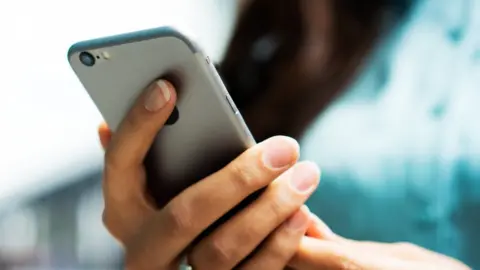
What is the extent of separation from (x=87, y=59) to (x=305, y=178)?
17cm

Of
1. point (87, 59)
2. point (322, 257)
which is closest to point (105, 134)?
point (87, 59)

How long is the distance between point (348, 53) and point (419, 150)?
5.1 inches

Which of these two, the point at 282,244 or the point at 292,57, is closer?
the point at 282,244

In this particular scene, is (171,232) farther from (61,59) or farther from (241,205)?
(61,59)

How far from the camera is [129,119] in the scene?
0.46 m

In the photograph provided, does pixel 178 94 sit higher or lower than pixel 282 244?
higher

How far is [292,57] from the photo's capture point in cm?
73

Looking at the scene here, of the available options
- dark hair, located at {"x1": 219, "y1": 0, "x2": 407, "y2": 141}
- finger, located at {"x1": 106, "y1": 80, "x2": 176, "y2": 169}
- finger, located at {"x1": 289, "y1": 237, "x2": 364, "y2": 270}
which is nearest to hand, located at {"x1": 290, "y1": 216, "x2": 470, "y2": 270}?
finger, located at {"x1": 289, "y1": 237, "x2": 364, "y2": 270}

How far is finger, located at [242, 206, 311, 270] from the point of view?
0.45 metres

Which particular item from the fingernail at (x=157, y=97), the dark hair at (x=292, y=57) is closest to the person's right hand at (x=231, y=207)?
the fingernail at (x=157, y=97)

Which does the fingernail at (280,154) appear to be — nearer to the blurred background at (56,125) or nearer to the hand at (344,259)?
the hand at (344,259)

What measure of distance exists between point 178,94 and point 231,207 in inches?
3.3

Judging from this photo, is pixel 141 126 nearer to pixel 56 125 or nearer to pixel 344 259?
pixel 344 259

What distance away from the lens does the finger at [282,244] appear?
1.48 feet
